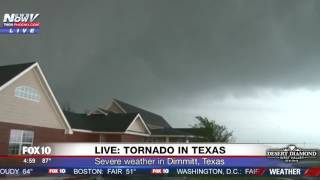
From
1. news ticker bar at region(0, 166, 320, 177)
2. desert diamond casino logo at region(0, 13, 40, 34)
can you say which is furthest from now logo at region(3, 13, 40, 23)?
news ticker bar at region(0, 166, 320, 177)

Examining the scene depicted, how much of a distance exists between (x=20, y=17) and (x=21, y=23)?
457mm

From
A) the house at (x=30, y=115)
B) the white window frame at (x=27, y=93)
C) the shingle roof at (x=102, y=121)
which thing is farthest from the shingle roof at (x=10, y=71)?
the shingle roof at (x=102, y=121)

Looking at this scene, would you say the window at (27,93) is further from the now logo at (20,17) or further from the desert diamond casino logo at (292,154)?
the desert diamond casino logo at (292,154)

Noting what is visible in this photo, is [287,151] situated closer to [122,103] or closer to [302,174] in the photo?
[302,174]

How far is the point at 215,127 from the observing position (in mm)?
68875

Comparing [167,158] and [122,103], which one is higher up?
[122,103]

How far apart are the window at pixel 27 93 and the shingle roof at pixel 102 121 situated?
896cm

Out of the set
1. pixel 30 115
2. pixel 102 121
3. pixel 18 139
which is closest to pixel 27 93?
pixel 30 115

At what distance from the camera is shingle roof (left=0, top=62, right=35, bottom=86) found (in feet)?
87.8

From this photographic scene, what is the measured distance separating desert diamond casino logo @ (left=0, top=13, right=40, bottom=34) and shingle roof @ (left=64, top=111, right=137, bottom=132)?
16134 mm

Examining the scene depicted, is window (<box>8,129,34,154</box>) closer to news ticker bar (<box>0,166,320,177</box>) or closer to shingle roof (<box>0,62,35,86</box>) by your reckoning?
shingle roof (<box>0,62,35,86</box>)

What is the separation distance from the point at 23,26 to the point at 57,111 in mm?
10728

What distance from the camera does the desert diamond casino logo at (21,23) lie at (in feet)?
77.6

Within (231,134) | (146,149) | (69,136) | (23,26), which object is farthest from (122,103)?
(146,149)
